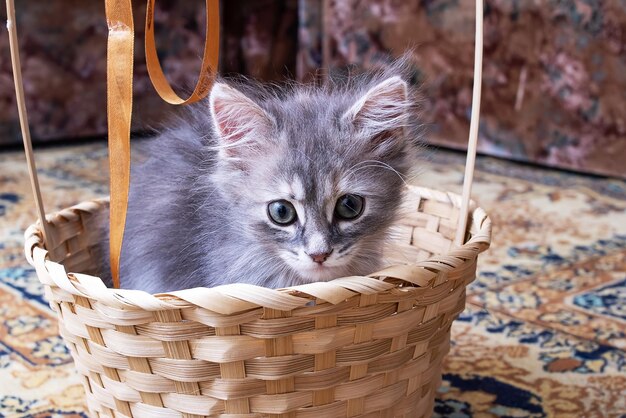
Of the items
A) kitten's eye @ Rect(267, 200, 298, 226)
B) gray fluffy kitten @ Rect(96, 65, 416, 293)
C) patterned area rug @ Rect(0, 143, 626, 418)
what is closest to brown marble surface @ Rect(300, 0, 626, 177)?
patterned area rug @ Rect(0, 143, 626, 418)

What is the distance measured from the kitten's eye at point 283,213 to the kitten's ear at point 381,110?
6.0 inches

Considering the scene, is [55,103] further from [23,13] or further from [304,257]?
[304,257]

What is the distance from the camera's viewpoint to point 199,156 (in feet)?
4.06

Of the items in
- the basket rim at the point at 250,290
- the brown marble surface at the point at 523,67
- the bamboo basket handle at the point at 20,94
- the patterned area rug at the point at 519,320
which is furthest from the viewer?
the brown marble surface at the point at 523,67

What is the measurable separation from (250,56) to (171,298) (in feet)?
10.7

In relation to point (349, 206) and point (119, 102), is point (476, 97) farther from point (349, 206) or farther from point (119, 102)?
point (119, 102)

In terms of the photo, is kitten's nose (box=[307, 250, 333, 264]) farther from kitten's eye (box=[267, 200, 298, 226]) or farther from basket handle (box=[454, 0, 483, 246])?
basket handle (box=[454, 0, 483, 246])

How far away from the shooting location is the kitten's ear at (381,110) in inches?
40.1

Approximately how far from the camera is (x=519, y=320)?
154 centimetres

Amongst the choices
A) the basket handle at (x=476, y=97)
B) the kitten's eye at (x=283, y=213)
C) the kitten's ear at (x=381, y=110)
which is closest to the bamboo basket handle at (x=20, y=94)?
the kitten's eye at (x=283, y=213)

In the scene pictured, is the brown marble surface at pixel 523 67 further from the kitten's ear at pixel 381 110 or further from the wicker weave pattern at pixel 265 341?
the wicker weave pattern at pixel 265 341

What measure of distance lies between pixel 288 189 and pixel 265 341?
24cm

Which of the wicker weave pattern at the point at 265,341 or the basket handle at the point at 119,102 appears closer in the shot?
the wicker weave pattern at the point at 265,341

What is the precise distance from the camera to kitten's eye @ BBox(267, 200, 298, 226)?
1.01 meters
